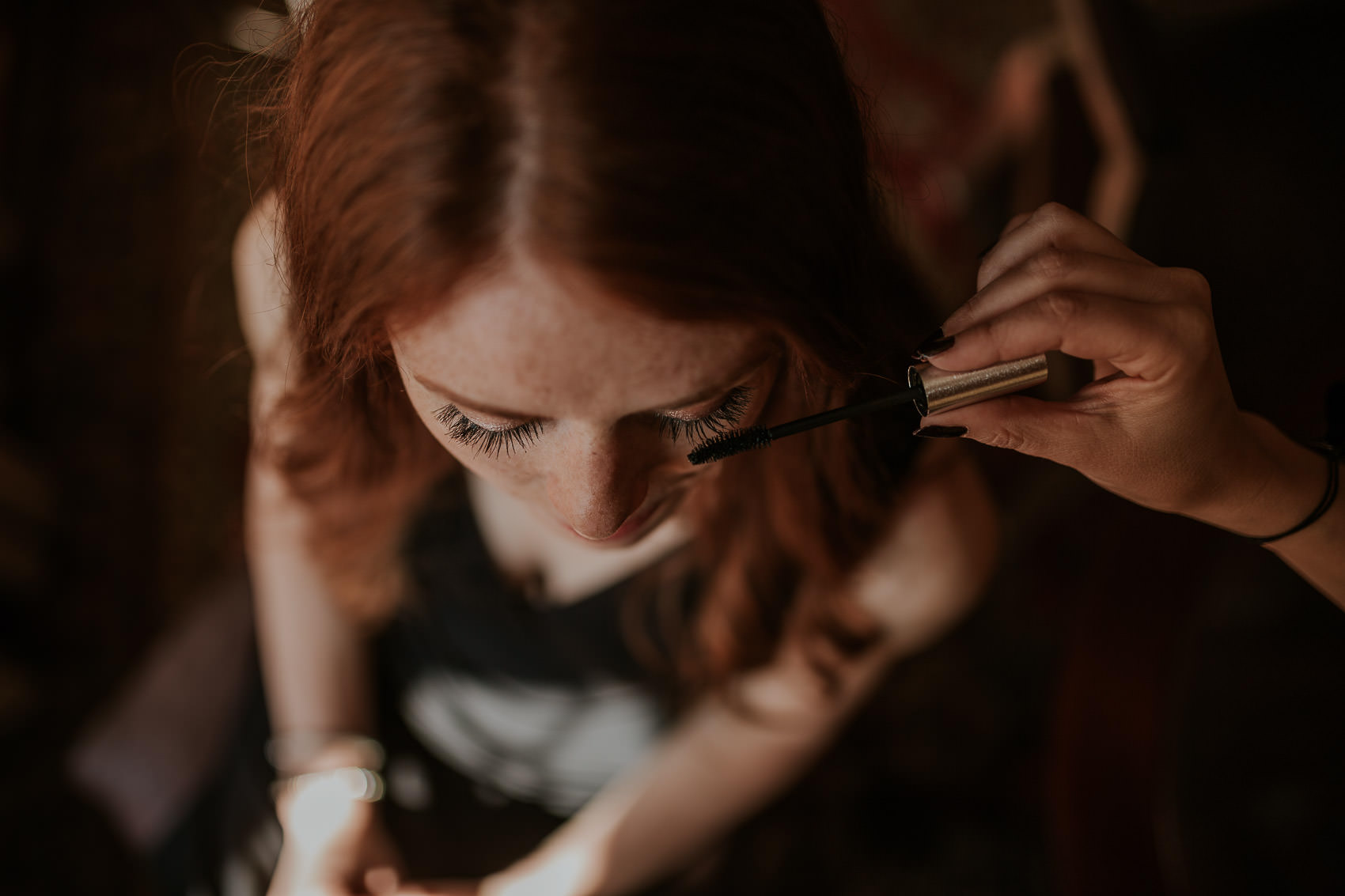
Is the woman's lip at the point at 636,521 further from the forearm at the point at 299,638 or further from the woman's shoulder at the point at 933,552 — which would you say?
the forearm at the point at 299,638

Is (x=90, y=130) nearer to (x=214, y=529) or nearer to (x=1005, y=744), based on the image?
(x=214, y=529)

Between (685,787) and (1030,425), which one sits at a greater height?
(1030,425)

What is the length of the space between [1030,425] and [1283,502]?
181mm

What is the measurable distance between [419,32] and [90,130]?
1516 mm

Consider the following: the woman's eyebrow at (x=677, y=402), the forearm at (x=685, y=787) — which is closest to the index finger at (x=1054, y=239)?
the woman's eyebrow at (x=677, y=402)

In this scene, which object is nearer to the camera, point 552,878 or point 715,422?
point 715,422

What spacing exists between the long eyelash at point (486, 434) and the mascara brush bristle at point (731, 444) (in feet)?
0.30

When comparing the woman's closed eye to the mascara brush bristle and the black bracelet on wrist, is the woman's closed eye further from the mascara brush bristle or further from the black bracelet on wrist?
the black bracelet on wrist

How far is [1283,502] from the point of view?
49 cm

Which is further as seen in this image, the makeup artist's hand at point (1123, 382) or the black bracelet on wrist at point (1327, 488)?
the black bracelet on wrist at point (1327, 488)

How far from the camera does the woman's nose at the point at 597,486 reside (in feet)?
1.56

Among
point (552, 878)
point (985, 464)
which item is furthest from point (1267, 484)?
point (985, 464)

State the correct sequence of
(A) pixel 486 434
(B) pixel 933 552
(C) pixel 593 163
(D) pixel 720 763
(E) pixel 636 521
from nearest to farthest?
1. (C) pixel 593 163
2. (A) pixel 486 434
3. (E) pixel 636 521
4. (B) pixel 933 552
5. (D) pixel 720 763

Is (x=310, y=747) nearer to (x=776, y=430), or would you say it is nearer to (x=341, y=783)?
(x=341, y=783)
